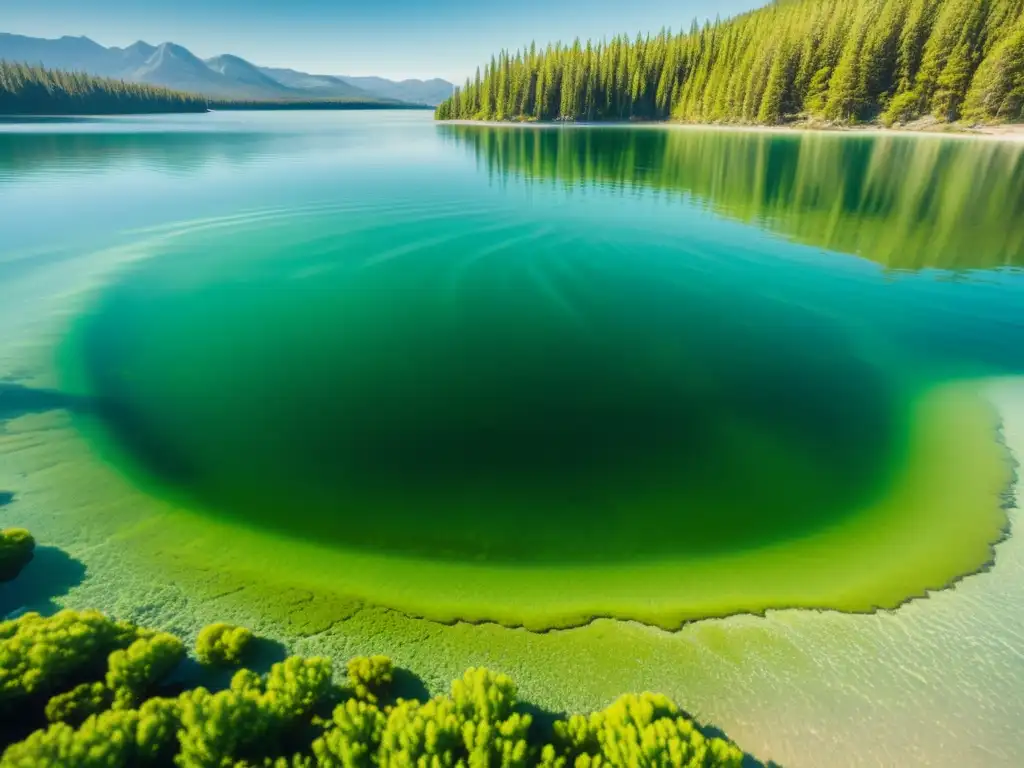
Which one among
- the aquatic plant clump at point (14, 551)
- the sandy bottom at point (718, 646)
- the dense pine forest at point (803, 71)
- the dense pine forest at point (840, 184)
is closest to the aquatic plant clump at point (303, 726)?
the sandy bottom at point (718, 646)

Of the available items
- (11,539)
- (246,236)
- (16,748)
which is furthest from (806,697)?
(246,236)

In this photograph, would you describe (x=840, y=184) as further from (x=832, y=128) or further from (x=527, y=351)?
(x=832, y=128)

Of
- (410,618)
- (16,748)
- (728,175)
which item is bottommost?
(410,618)

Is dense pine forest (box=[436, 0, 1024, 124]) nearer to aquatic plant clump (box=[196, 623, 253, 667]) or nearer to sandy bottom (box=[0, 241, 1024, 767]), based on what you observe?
sandy bottom (box=[0, 241, 1024, 767])

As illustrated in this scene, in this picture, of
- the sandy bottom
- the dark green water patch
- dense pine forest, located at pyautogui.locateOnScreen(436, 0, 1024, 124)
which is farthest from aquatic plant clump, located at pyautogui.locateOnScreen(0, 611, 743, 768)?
dense pine forest, located at pyautogui.locateOnScreen(436, 0, 1024, 124)

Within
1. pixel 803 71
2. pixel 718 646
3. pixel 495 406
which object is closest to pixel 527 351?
pixel 495 406

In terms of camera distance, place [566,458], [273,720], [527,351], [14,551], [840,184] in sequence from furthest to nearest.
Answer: [840,184]
[527,351]
[566,458]
[14,551]
[273,720]

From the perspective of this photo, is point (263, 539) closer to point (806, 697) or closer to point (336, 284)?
point (806, 697)
